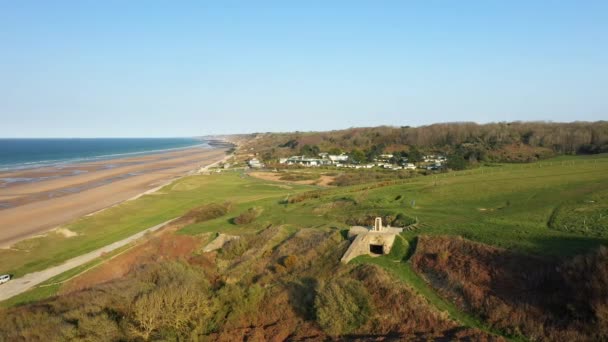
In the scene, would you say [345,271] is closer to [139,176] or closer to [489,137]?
[139,176]

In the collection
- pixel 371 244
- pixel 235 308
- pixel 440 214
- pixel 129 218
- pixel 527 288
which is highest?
pixel 440 214

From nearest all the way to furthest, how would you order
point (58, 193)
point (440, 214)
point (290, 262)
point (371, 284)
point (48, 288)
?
point (371, 284)
point (290, 262)
point (48, 288)
point (440, 214)
point (58, 193)

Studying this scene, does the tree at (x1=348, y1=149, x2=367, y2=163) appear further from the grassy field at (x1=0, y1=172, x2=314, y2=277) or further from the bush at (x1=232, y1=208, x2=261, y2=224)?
the bush at (x1=232, y1=208, x2=261, y2=224)

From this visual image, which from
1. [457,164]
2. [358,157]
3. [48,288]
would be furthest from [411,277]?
[358,157]

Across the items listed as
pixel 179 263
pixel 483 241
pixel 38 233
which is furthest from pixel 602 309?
pixel 38 233

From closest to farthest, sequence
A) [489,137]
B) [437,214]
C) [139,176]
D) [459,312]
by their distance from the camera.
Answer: [459,312] → [437,214] → [139,176] → [489,137]

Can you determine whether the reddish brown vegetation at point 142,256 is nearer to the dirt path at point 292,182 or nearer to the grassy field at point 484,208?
the grassy field at point 484,208

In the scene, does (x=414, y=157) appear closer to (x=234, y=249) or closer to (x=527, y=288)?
(x=234, y=249)
